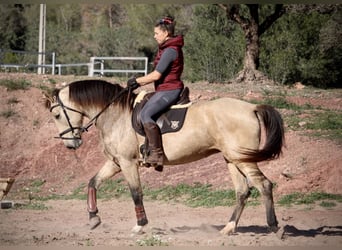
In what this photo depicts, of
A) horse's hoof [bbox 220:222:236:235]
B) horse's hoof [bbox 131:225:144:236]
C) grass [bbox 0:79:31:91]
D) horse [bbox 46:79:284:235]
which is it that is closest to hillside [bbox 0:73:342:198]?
grass [bbox 0:79:31:91]

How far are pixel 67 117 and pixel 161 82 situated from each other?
1663mm

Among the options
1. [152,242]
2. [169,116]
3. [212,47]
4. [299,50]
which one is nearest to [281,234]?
[152,242]

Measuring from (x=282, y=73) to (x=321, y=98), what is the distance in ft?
27.0

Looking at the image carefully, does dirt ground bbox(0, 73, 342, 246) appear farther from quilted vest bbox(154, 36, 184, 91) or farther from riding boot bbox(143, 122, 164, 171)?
quilted vest bbox(154, 36, 184, 91)

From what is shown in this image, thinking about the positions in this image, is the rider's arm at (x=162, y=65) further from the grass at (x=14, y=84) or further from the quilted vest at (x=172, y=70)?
the grass at (x=14, y=84)

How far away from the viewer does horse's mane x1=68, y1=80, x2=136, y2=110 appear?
1120 cm

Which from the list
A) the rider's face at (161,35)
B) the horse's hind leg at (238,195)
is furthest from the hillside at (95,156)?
the rider's face at (161,35)

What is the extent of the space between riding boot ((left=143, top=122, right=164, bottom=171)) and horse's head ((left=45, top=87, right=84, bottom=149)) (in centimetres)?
130

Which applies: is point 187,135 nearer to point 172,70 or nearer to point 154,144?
point 154,144

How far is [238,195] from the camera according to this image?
35.9 feet

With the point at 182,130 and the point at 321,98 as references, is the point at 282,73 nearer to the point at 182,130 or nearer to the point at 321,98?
the point at 321,98

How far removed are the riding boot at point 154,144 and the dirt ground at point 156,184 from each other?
1.14m

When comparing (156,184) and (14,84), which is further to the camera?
(14,84)

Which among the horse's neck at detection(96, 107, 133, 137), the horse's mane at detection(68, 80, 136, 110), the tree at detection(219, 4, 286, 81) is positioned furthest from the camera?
the tree at detection(219, 4, 286, 81)
